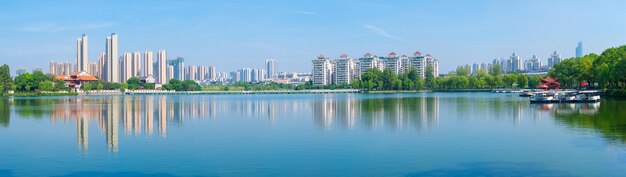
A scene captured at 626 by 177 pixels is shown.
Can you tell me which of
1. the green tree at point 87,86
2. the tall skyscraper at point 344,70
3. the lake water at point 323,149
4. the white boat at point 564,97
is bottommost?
the lake water at point 323,149

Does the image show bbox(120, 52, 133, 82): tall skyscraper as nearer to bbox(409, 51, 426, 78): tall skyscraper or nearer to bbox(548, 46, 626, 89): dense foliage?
bbox(409, 51, 426, 78): tall skyscraper

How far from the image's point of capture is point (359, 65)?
14225 cm

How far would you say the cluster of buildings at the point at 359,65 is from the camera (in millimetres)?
133750

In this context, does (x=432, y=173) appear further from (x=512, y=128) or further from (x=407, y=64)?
(x=407, y=64)

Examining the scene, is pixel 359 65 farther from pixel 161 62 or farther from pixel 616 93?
pixel 616 93

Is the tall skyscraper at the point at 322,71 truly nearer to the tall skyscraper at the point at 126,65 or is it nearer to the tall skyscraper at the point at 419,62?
the tall skyscraper at the point at 419,62

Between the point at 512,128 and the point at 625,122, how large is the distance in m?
3.80

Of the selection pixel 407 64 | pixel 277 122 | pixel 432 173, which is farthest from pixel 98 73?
pixel 432 173

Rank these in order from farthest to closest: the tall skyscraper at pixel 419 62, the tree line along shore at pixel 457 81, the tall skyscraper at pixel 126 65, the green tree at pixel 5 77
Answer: the tall skyscraper at pixel 126 65 → the tall skyscraper at pixel 419 62 → the green tree at pixel 5 77 → the tree line along shore at pixel 457 81

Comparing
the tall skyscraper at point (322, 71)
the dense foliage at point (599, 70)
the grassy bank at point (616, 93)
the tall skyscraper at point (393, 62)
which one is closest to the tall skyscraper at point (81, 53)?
the tall skyscraper at point (322, 71)

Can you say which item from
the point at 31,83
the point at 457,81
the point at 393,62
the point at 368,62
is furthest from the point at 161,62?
the point at 457,81

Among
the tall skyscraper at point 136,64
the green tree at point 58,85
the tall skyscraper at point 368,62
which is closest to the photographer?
the green tree at point 58,85

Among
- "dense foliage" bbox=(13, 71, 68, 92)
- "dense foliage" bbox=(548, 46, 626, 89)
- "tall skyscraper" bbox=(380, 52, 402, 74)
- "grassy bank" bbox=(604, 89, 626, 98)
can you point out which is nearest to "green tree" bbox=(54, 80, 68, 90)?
"dense foliage" bbox=(13, 71, 68, 92)

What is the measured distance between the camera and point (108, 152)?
43.9 feet
